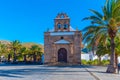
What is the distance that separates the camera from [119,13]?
26312mm

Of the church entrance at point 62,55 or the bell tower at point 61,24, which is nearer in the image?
the bell tower at point 61,24

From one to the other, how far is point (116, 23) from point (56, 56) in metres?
29.8

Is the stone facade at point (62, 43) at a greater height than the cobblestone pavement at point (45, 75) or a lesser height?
greater

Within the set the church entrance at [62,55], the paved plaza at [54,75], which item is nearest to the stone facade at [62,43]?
the church entrance at [62,55]

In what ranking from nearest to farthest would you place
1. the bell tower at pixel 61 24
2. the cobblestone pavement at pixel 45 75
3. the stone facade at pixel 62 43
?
the cobblestone pavement at pixel 45 75
the stone facade at pixel 62 43
the bell tower at pixel 61 24

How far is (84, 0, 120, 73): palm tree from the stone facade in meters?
26.6

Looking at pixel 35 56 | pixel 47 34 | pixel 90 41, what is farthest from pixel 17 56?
pixel 90 41

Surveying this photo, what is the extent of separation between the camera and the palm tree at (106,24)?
26172 millimetres

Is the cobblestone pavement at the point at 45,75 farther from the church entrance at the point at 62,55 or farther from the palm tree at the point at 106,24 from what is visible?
the church entrance at the point at 62,55

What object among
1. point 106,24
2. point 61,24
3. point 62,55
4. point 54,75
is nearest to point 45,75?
point 54,75

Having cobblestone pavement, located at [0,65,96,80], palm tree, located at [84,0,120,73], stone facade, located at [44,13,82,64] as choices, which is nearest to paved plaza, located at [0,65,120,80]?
cobblestone pavement, located at [0,65,96,80]

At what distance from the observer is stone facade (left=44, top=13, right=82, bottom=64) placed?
54188 mm

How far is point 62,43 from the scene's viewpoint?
54906 millimetres

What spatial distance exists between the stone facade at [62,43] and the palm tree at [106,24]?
26.6 metres
